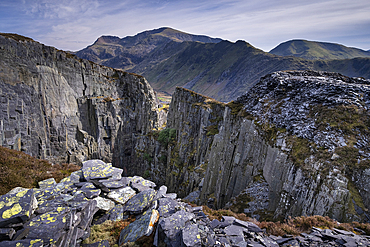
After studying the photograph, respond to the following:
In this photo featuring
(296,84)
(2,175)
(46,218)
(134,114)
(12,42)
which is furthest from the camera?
(134,114)

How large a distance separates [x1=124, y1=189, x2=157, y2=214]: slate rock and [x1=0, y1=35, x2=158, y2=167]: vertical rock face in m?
29.7

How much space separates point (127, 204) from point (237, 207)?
10.1 m

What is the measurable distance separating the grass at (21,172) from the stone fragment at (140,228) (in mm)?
Result: 5334

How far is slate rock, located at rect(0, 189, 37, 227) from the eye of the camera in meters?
4.79

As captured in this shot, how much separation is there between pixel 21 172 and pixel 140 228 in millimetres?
6873

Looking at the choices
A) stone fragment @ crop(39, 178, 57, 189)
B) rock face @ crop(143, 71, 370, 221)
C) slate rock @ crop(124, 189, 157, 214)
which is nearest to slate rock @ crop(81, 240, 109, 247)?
slate rock @ crop(124, 189, 157, 214)

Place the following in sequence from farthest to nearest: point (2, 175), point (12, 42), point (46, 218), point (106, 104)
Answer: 1. point (106, 104)
2. point (12, 42)
3. point (2, 175)
4. point (46, 218)

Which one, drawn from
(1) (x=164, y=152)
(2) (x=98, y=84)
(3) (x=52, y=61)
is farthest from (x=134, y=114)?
(3) (x=52, y=61)

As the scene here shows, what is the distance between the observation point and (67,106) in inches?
1364

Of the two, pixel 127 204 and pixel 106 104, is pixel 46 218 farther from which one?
pixel 106 104

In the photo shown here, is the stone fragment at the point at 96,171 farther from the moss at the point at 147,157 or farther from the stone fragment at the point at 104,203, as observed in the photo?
the moss at the point at 147,157

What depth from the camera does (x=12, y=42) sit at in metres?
26.3

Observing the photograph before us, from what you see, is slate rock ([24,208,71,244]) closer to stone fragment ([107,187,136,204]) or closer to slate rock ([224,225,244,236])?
stone fragment ([107,187,136,204])

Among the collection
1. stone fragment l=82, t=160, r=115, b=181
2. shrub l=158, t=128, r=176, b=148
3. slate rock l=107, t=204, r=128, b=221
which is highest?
stone fragment l=82, t=160, r=115, b=181
